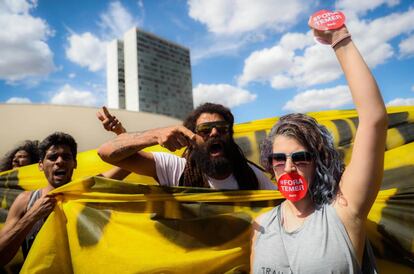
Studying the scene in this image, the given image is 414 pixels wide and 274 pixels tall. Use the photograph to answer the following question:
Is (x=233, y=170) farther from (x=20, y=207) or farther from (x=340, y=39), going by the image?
(x=20, y=207)

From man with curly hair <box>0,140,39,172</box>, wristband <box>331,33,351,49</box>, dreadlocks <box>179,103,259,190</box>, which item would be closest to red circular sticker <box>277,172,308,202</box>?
wristband <box>331,33,351,49</box>

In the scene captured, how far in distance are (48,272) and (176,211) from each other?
92 cm

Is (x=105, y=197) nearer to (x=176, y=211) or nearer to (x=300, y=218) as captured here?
(x=176, y=211)

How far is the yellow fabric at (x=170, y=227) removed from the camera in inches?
72.1

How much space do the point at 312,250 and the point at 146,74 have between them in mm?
74021

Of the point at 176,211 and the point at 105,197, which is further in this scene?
the point at 105,197

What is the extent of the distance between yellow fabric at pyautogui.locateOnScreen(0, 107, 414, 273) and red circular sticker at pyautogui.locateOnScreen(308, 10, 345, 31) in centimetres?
108

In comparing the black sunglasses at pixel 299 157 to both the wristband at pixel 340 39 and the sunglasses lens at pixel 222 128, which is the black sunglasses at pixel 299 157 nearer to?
the wristband at pixel 340 39

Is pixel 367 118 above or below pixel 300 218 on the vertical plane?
above

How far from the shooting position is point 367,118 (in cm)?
119

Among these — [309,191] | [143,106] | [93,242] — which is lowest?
[93,242]

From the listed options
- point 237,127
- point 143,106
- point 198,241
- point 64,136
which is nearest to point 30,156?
point 64,136

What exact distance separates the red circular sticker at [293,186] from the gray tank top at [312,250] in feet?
0.34

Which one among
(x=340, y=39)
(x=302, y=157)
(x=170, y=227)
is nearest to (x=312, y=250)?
(x=302, y=157)
